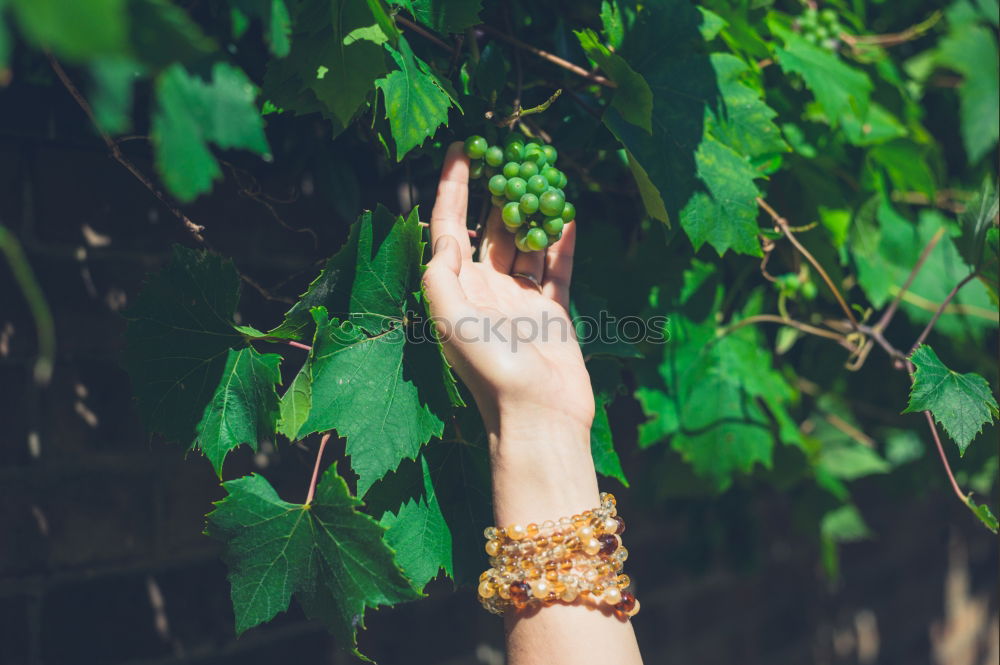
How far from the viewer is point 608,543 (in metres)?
0.87

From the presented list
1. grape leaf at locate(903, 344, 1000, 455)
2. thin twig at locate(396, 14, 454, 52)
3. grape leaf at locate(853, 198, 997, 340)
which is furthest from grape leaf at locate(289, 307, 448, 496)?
grape leaf at locate(853, 198, 997, 340)

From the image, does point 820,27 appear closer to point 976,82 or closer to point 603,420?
point 976,82

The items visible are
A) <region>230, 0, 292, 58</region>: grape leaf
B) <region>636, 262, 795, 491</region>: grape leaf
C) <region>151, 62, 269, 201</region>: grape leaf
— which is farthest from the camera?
<region>636, 262, 795, 491</region>: grape leaf

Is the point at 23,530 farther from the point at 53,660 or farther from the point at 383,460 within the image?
the point at 383,460

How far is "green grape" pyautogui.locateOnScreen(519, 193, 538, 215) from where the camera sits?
0.86 metres

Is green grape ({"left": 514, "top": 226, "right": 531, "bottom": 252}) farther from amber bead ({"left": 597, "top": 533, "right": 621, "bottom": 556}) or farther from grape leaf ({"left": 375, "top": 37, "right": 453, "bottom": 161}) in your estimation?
amber bead ({"left": 597, "top": 533, "right": 621, "bottom": 556})

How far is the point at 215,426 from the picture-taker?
2.71ft

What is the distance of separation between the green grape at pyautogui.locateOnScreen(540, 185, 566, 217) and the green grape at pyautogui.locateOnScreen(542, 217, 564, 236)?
0.04ft

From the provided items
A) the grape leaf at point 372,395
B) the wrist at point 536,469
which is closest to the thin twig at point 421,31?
the grape leaf at point 372,395

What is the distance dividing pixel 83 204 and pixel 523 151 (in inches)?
25.4

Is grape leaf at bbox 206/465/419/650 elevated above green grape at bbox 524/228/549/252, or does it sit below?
below

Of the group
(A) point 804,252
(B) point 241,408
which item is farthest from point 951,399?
(B) point 241,408

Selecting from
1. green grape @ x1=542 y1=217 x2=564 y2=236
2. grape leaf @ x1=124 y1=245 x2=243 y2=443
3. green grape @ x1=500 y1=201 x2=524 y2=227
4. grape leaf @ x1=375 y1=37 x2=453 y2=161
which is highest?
grape leaf @ x1=375 y1=37 x2=453 y2=161

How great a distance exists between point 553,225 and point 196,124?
46 centimetres
